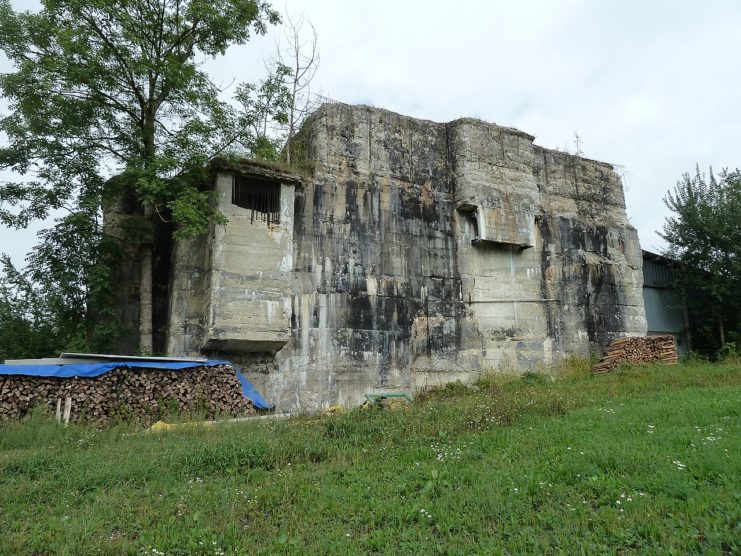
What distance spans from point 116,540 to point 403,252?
10239mm

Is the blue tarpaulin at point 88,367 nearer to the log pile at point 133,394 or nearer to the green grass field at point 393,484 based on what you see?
the log pile at point 133,394

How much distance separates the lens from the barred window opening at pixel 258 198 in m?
12.6

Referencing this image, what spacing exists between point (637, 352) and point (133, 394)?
1282 centimetres

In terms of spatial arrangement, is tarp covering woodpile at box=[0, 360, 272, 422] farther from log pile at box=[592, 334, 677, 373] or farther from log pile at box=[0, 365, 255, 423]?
log pile at box=[592, 334, 677, 373]

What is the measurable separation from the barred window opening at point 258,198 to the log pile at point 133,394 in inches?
135

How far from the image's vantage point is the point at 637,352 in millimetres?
16016

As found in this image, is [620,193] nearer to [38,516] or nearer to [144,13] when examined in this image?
[144,13]

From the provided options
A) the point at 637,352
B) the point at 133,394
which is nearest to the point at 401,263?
the point at 133,394

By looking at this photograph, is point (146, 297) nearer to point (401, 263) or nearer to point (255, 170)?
point (255, 170)

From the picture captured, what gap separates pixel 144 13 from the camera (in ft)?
40.8

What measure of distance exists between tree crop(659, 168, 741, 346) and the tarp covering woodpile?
1507 cm

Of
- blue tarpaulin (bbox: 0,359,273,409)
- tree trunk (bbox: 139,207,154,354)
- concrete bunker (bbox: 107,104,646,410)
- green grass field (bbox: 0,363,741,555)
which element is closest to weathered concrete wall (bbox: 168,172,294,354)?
concrete bunker (bbox: 107,104,646,410)

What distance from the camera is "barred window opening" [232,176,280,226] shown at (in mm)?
12609

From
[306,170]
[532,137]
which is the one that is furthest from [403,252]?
[532,137]
